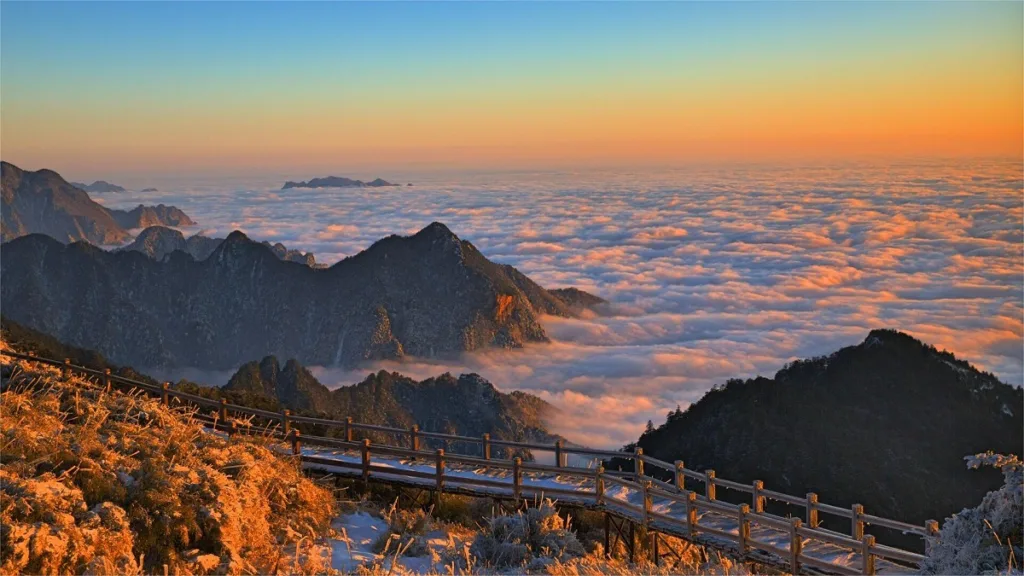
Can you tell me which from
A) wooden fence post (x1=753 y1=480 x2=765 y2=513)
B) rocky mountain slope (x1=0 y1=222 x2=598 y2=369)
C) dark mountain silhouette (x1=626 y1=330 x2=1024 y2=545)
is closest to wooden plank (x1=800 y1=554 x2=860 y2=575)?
wooden fence post (x1=753 y1=480 x2=765 y2=513)

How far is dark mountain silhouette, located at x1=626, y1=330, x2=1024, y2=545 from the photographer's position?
3688cm

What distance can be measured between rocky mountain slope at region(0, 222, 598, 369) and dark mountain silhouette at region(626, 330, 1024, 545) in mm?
89000

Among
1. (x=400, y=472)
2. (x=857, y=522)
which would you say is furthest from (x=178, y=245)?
(x=857, y=522)

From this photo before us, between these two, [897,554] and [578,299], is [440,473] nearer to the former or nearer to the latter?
[897,554]

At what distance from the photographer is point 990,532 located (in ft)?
25.1

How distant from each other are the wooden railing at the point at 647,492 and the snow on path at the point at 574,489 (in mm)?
27

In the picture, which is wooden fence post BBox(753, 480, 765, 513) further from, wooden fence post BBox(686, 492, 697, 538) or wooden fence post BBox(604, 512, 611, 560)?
wooden fence post BBox(604, 512, 611, 560)

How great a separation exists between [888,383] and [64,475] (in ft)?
161

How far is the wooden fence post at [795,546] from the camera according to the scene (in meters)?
12.2

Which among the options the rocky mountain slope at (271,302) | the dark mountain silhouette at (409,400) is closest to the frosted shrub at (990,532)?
the dark mountain silhouette at (409,400)

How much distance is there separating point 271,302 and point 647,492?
483ft

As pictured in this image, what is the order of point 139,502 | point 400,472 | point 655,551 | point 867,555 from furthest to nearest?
point 400,472 < point 655,551 < point 867,555 < point 139,502

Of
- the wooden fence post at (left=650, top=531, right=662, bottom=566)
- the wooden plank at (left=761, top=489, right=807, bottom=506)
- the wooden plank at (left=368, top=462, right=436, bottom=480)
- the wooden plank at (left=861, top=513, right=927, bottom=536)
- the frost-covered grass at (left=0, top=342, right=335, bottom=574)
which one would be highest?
the frost-covered grass at (left=0, top=342, right=335, bottom=574)

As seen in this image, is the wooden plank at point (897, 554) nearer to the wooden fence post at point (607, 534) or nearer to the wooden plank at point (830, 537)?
the wooden plank at point (830, 537)
